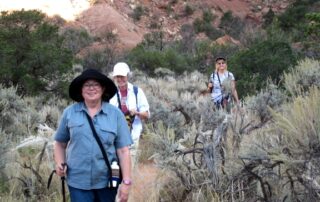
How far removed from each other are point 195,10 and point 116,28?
1442 cm

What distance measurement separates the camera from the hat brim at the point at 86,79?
4.18 m

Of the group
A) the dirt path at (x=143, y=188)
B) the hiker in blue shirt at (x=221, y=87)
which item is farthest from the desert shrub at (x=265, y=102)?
the dirt path at (x=143, y=188)

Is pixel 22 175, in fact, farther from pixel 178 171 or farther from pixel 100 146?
pixel 100 146

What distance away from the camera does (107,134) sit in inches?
160

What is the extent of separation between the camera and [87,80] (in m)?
4.19

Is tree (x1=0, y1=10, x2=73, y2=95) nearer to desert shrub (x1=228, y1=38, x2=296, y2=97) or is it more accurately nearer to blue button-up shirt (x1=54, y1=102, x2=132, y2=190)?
desert shrub (x1=228, y1=38, x2=296, y2=97)

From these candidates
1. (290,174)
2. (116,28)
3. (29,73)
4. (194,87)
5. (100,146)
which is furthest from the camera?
(116,28)

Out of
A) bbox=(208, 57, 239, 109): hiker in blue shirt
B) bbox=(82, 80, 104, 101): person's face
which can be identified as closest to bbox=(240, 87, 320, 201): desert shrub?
bbox=(82, 80, 104, 101): person's face

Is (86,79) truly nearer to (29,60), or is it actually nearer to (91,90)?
(91,90)

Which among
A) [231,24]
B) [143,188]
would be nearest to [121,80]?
[143,188]

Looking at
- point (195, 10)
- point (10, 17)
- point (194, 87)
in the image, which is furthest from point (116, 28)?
point (10, 17)

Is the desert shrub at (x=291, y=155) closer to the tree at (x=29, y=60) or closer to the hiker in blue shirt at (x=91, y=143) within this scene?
the hiker in blue shirt at (x=91, y=143)

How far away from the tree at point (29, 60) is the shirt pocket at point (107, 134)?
30.5 feet

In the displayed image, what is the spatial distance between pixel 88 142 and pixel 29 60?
1024cm
